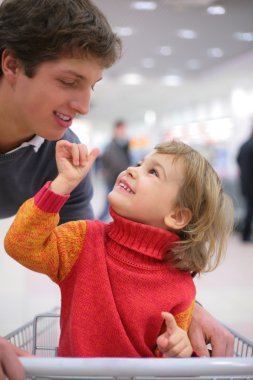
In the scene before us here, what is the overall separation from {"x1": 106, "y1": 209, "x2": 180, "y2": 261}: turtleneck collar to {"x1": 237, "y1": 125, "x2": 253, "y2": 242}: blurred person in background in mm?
5263

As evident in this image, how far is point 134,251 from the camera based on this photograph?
1160 millimetres

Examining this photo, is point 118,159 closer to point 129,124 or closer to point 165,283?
point 165,283

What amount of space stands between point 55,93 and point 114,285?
528mm

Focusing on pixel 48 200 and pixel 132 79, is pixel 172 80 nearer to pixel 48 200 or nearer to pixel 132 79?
pixel 132 79

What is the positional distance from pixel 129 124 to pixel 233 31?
54.7 feet

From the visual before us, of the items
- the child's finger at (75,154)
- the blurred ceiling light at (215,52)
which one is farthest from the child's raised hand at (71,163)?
the blurred ceiling light at (215,52)

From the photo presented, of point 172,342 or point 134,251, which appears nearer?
point 172,342

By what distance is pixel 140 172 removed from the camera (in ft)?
3.93

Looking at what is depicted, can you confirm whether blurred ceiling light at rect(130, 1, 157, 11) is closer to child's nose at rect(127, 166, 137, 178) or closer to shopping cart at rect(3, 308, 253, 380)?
child's nose at rect(127, 166, 137, 178)

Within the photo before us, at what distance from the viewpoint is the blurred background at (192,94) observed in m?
2.82

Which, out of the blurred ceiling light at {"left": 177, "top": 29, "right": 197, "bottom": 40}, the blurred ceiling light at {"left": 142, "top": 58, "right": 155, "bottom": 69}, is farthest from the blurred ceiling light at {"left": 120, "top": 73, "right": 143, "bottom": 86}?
the blurred ceiling light at {"left": 177, "top": 29, "right": 197, "bottom": 40}

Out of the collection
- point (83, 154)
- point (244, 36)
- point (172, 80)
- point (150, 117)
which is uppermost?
point (83, 154)

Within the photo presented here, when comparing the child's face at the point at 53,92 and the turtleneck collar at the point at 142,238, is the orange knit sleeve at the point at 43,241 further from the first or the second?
the child's face at the point at 53,92

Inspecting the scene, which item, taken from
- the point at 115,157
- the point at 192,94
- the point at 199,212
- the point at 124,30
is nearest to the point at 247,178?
the point at 115,157
